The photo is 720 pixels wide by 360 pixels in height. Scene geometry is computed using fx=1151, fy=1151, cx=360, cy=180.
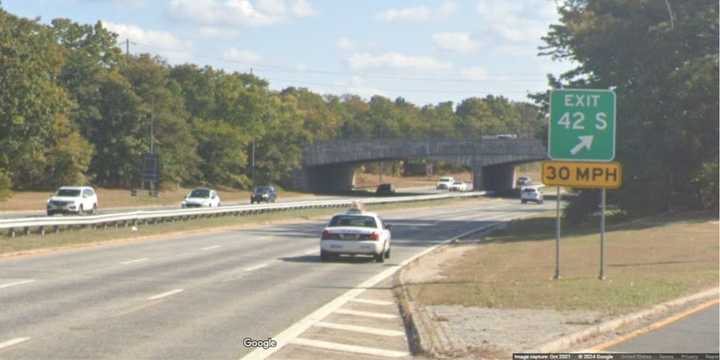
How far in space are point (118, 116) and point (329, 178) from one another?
113 feet

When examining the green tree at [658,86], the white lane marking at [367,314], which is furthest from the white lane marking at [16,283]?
the green tree at [658,86]

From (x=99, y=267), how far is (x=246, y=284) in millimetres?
5270

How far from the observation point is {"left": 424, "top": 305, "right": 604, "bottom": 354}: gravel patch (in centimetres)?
1391

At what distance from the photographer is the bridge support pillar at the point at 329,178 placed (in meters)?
126

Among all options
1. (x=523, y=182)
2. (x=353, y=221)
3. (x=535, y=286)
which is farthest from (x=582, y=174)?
(x=523, y=182)

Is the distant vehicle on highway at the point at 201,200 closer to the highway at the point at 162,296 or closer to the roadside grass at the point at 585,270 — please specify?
the roadside grass at the point at 585,270

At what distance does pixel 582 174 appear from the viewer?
22984 millimetres

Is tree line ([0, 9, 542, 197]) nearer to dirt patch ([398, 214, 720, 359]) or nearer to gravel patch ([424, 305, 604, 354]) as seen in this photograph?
dirt patch ([398, 214, 720, 359])

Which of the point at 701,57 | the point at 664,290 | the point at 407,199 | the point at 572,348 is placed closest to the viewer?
the point at 572,348

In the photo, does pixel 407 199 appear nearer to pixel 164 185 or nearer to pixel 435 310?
pixel 164 185

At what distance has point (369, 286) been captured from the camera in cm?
2358

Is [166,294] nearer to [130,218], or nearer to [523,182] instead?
[130,218]

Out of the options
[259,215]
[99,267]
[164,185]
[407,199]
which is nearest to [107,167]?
[164,185]

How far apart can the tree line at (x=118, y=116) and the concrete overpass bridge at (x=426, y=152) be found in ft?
9.68
